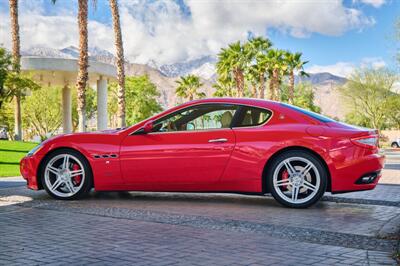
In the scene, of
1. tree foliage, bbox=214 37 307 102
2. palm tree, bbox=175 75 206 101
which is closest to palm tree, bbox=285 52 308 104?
tree foliage, bbox=214 37 307 102

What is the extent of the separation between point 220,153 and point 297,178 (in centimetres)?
107

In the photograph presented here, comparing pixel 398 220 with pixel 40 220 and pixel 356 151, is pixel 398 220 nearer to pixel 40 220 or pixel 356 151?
pixel 356 151

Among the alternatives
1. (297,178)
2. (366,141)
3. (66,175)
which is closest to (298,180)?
(297,178)

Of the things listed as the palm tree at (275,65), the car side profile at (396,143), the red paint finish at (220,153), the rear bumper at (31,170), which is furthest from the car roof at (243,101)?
the car side profile at (396,143)

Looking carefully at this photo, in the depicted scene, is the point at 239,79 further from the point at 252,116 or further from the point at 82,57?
the point at 252,116

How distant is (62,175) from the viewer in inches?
326

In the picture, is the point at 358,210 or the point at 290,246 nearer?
the point at 290,246

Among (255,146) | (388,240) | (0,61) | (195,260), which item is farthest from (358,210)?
(0,61)

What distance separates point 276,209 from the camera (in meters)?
7.55

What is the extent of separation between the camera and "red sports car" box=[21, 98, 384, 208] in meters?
7.41

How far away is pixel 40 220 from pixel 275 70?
45.8 m

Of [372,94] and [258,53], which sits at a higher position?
[258,53]

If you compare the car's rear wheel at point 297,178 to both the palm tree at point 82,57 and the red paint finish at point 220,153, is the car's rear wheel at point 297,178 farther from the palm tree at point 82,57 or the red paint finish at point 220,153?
the palm tree at point 82,57

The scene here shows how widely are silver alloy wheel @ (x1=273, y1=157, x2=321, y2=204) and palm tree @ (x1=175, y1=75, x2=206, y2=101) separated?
5847 centimetres
